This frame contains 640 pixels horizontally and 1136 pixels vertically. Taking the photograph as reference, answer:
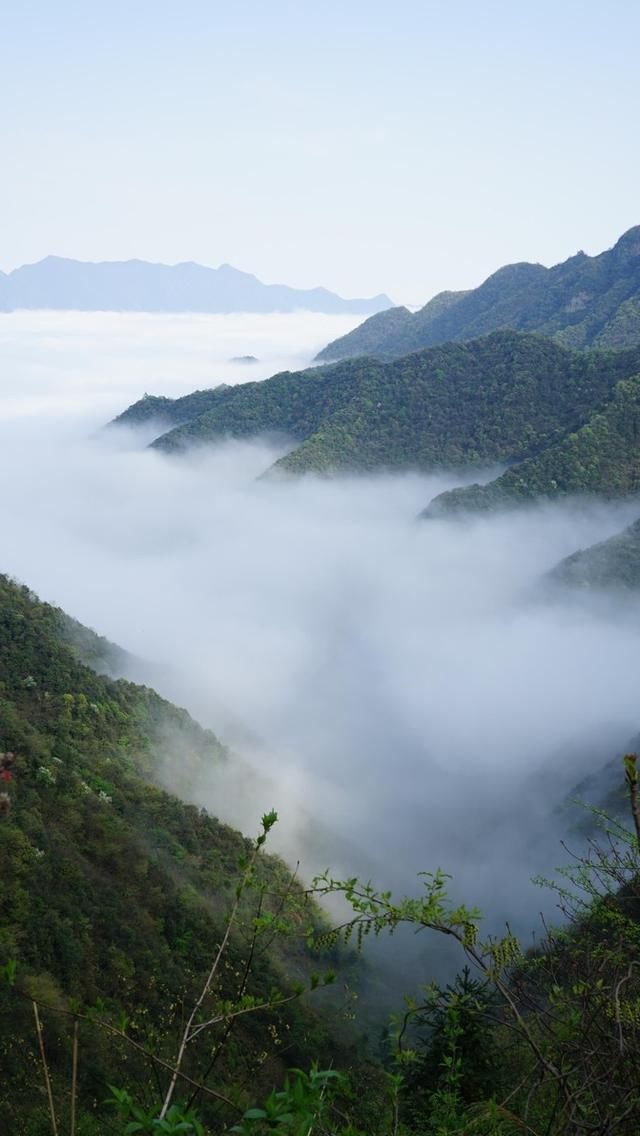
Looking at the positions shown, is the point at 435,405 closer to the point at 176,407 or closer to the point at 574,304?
the point at 574,304

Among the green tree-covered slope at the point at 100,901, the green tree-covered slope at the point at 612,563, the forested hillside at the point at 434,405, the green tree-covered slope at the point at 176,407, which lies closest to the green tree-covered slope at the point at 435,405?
the forested hillside at the point at 434,405

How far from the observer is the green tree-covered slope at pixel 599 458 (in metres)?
93.3

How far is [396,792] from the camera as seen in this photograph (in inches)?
3196

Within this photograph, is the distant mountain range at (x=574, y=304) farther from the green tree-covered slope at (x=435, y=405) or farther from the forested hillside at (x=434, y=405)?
the green tree-covered slope at (x=435, y=405)

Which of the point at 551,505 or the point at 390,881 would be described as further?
the point at 551,505

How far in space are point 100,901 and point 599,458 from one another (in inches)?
3228

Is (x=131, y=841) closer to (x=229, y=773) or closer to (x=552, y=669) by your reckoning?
(x=229, y=773)

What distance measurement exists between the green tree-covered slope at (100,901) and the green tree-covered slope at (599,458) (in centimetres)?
6767

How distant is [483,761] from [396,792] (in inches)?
445

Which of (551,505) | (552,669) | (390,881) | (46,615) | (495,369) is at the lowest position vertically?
(390,881)

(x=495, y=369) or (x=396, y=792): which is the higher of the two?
(x=495, y=369)

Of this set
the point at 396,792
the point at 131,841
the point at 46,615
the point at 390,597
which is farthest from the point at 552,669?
the point at 131,841

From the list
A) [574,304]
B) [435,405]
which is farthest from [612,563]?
[574,304]

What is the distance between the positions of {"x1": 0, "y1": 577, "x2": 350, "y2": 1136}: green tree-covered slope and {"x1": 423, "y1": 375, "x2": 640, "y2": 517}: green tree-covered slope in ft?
222
